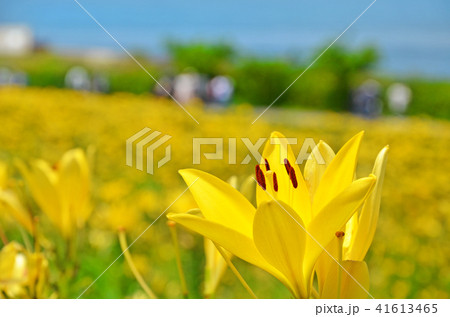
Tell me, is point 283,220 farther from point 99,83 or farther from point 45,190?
point 99,83

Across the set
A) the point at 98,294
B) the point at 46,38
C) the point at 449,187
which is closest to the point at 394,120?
the point at 449,187

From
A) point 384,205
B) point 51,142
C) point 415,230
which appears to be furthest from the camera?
point 51,142

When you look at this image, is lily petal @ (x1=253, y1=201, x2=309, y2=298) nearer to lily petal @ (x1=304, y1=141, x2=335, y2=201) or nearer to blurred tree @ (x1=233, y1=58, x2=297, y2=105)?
lily petal @ (x1=304, y1=141, x2=335, y2=201)

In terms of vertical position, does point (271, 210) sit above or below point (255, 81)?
above

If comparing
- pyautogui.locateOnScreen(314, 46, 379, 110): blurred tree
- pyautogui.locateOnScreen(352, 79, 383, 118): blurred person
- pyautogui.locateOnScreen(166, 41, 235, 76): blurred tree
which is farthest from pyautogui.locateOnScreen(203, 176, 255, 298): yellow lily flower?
pyautogui.locateOnScreen(352, 79, 383, 118): blurred person
